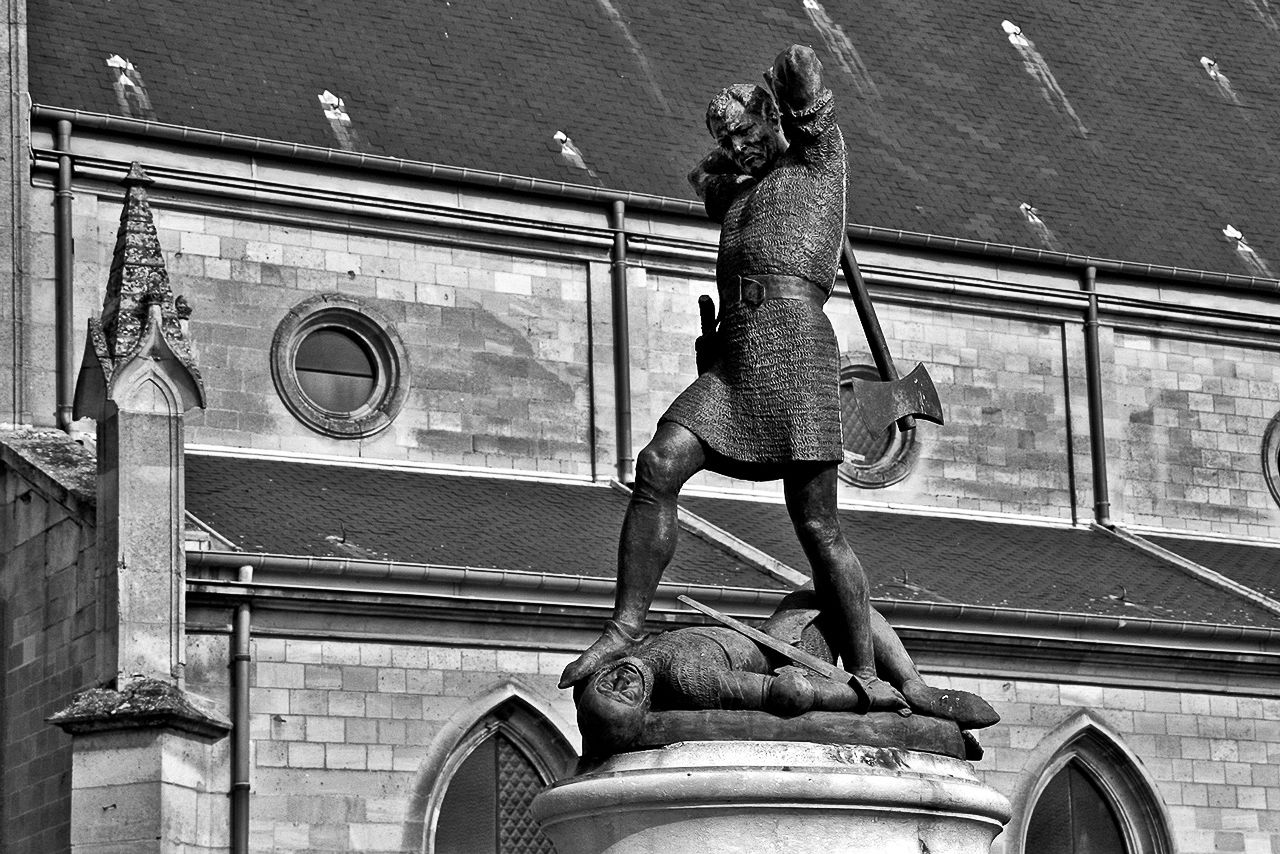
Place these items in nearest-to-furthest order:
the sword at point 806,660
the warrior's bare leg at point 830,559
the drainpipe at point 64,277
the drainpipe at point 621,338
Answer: the sword at point 806,660 < the warrior's bare leg at point 830,559 < the drainpipe at point 64,277 < the drainpipe at point 621,338

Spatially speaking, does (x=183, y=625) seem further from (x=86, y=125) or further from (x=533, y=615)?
(x=86, y=125)

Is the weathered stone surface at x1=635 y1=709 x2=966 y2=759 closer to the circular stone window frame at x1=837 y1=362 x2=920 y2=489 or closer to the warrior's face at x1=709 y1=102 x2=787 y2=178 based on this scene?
the warrior's face at x1=709 y1=102 x2=787 y2=178

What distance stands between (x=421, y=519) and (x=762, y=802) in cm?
1469

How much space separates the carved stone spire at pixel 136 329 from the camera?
20.0 meters

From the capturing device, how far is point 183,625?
63.7 feet

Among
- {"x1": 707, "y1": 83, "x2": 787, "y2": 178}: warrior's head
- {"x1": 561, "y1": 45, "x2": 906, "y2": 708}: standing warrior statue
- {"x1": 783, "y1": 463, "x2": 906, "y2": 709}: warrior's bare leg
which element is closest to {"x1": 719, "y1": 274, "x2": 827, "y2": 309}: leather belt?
{"x1": 561, "y1": 45, "x2": 906, "y2": 708}: standing warrior statue

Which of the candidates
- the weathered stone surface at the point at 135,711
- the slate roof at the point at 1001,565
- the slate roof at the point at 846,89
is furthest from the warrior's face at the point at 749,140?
the slate roof at the point at 846,89

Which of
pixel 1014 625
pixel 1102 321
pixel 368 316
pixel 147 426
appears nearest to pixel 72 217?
pixel 368 316

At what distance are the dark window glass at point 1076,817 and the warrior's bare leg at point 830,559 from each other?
50.0 feet

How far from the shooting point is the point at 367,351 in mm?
24969

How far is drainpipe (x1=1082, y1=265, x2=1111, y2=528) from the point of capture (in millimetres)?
27422

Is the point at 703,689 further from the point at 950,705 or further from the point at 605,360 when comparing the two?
the point at 605,360

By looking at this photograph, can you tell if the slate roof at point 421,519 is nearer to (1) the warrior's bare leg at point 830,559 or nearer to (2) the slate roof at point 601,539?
(2) the slate roof at point 601,539

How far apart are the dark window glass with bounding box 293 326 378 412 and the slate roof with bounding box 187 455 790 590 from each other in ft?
2.79
